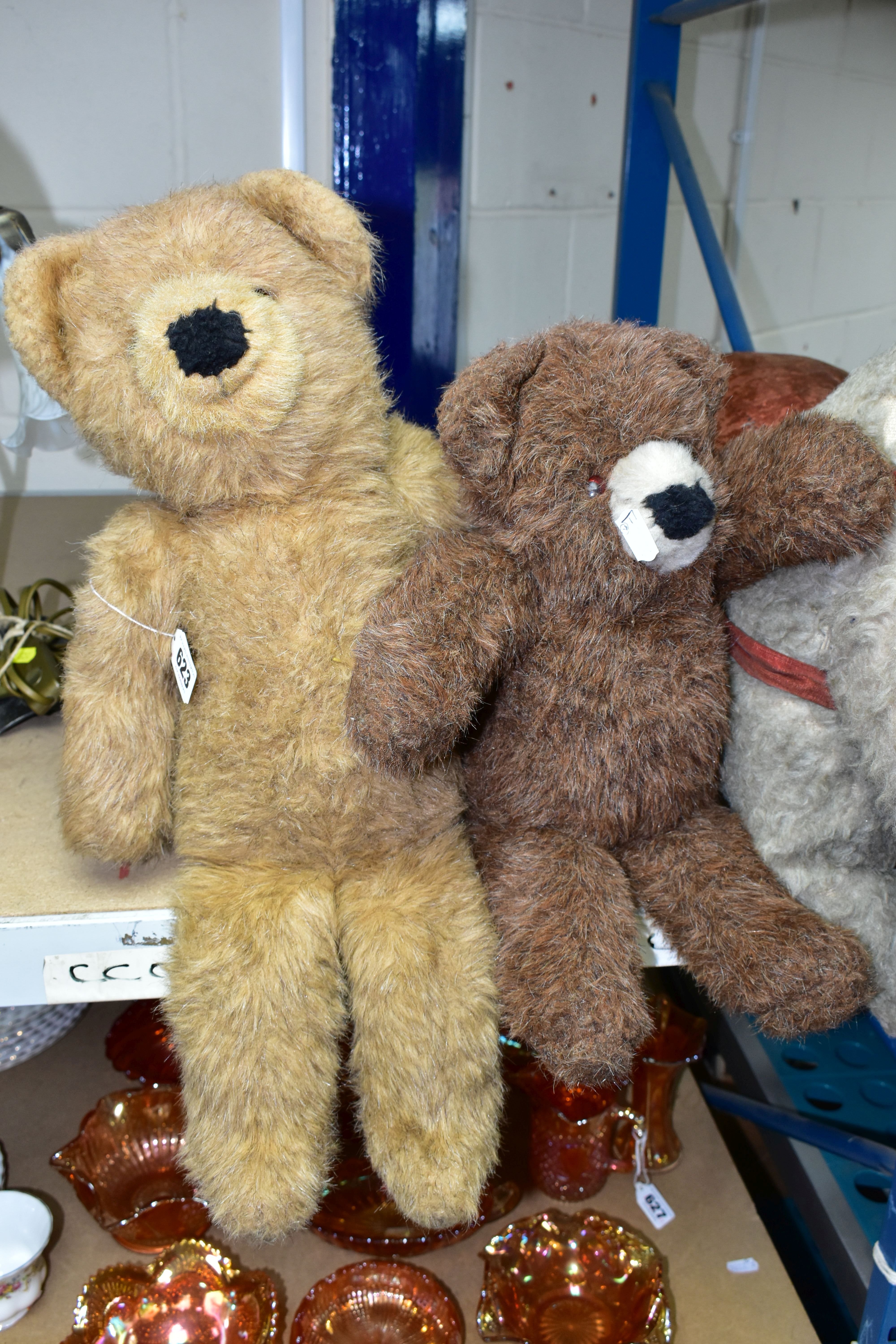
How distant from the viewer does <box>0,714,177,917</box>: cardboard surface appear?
60 cm

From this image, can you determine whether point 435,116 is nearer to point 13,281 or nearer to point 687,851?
point 13,281

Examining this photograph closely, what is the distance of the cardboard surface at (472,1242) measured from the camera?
2.48ft

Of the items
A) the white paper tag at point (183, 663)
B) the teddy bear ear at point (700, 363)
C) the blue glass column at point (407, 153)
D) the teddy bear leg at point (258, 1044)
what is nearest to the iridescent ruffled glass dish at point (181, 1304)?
the teddy bear leg at point (258, 1044)

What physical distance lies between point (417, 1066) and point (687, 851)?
0.22m

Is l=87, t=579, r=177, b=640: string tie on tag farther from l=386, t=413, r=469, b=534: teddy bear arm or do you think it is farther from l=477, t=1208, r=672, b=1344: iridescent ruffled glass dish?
l=477, t=1208, r=672, b=1344: iridescent ruffled glass dish

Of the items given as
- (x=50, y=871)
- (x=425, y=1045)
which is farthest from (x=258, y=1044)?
(x=50, y=871)

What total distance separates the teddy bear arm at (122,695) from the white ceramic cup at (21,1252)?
396mm

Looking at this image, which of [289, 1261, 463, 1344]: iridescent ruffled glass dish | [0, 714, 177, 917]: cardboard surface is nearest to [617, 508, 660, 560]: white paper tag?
[0, 714, 177, 917]: cardboard surface

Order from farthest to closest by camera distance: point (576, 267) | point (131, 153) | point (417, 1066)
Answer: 1. point (576, 267)
2. point (131, 153)
3. point (417, 1066)

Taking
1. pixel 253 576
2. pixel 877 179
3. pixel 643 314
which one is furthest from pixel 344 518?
pixel 877 179

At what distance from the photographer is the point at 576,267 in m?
1.44

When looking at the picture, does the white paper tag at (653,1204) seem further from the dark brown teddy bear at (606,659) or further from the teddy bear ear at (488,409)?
the teddy bear ear at (488,409)

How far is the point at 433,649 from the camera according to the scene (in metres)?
0.50

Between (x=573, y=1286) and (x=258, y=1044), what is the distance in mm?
462
